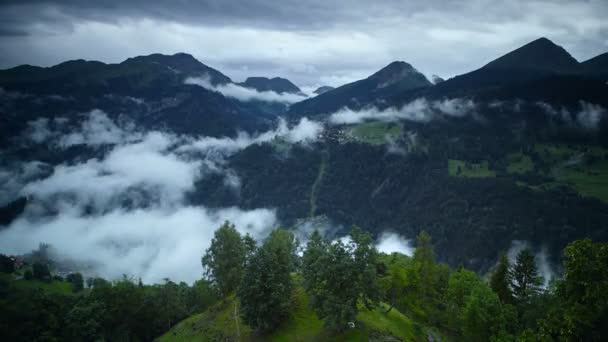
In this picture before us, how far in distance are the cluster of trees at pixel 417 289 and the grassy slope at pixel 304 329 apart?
158cm

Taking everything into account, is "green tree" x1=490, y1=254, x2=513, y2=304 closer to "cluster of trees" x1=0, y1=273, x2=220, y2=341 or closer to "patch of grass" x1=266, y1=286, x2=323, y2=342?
"patch of grass" x1=266, y1=286, x2=323, y2=342

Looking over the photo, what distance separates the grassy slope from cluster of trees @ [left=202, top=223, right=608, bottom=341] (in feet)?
5.18

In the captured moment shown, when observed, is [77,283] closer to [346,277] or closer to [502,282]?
[346,277]

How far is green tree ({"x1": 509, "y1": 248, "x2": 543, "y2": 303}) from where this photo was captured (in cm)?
5828

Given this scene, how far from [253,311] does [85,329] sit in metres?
27.3

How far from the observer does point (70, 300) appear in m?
63.0

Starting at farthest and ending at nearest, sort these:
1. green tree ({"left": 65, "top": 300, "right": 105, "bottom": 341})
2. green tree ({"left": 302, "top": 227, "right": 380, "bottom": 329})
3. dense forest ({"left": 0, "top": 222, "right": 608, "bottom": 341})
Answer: green tree ({"left": 65, "top": 300, "right": 105, "bottom": 341})
green tree ({"left": 302, "top": 227, "right": 380, "bottom": 329})
dense forest ({"left": 0, "top": 222, "right": 608, "bottom": 341})

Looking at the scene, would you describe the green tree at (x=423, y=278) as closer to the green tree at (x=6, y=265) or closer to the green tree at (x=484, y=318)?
the green tree at (x=484, y=318)

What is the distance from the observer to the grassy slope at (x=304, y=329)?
4316 centimetres

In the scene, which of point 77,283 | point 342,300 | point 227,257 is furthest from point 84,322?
point 77,283

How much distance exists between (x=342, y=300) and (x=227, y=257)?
27.0 metres

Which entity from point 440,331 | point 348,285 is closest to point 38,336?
point 348,285

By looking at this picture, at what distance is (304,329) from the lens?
4622cm

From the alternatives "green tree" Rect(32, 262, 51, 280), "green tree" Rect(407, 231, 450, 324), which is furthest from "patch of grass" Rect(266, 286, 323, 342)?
"green tree" Rect(32, 262, 51, 280)
